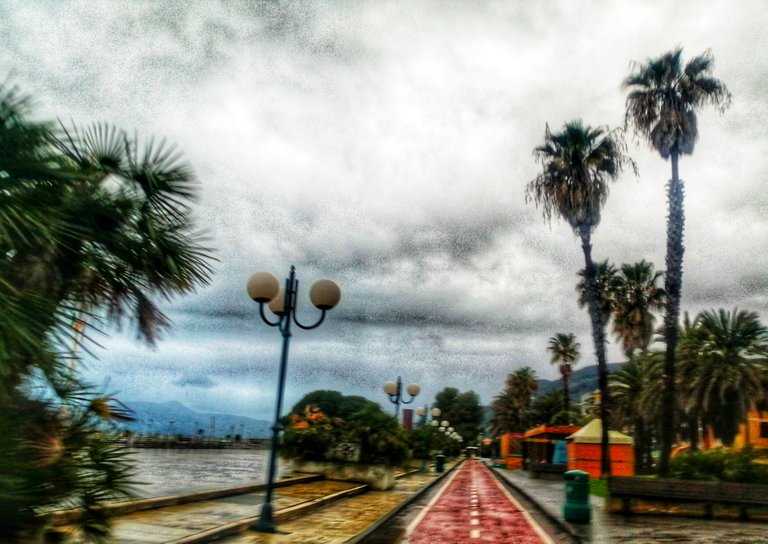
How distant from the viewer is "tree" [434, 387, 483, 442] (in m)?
143

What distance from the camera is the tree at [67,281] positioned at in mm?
4082

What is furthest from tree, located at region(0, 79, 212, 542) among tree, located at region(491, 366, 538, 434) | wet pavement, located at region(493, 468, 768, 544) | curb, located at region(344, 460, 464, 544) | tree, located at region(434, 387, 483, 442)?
tree, located at region(434, 387, 483, 442)

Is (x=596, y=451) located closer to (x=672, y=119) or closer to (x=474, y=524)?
(x=672, y=119)

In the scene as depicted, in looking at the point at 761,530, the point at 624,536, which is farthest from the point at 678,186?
the point at 624,536

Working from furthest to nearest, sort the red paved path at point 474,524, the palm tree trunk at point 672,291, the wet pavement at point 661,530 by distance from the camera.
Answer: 1. the palm tree trunk at point 672,291
2. the wet pavement at point 661,530
3. the red paved path at point 474,524

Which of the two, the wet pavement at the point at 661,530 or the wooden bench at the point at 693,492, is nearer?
the wet pavement at the point at 661,530

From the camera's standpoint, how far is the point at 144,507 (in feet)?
34.9

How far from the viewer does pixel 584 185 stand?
28.8m

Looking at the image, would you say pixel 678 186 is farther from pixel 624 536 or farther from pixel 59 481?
pixel 59 481

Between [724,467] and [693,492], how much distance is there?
3.31 m

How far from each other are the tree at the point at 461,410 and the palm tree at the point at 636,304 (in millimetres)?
100789

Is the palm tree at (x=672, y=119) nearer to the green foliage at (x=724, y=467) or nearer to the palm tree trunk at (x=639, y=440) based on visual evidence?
the green foliage at (x=724, y=467)

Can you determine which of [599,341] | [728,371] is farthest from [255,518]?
[728,371]

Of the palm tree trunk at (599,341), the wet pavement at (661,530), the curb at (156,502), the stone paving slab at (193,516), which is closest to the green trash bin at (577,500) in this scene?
the wet pavement at (661,530)
